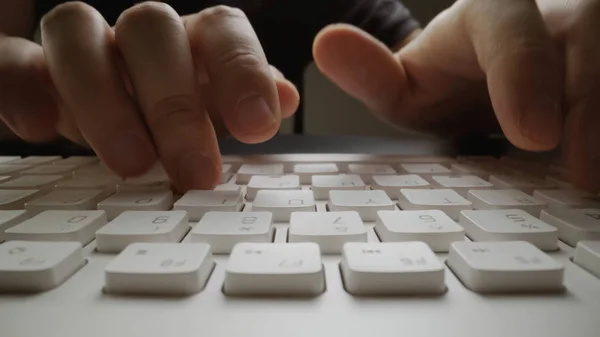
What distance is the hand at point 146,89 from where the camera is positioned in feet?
1.39

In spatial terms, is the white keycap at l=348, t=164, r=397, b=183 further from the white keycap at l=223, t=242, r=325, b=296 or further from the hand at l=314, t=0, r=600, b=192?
the white keycap at l=223, t=242, r=325, b=296

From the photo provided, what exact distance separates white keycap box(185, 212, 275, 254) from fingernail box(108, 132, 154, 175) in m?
0.15

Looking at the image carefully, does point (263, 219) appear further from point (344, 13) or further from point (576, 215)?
point (344, 13)

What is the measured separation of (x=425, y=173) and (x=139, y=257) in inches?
12.2

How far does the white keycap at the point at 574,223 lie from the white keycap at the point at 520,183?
77 mm

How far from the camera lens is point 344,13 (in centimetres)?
118

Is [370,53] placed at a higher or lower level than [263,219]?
higher

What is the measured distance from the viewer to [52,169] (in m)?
0.49

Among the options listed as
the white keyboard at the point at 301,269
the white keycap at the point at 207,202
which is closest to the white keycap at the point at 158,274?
the white keyboard at the point at 301,269

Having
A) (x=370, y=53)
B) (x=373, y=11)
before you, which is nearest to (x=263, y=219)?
(x=370, y=53)

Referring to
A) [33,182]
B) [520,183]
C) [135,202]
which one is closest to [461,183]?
[520,183]

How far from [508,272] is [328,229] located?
10 cm

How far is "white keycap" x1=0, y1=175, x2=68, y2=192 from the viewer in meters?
0.40

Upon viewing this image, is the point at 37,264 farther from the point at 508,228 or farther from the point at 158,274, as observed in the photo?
the point at 508,228
